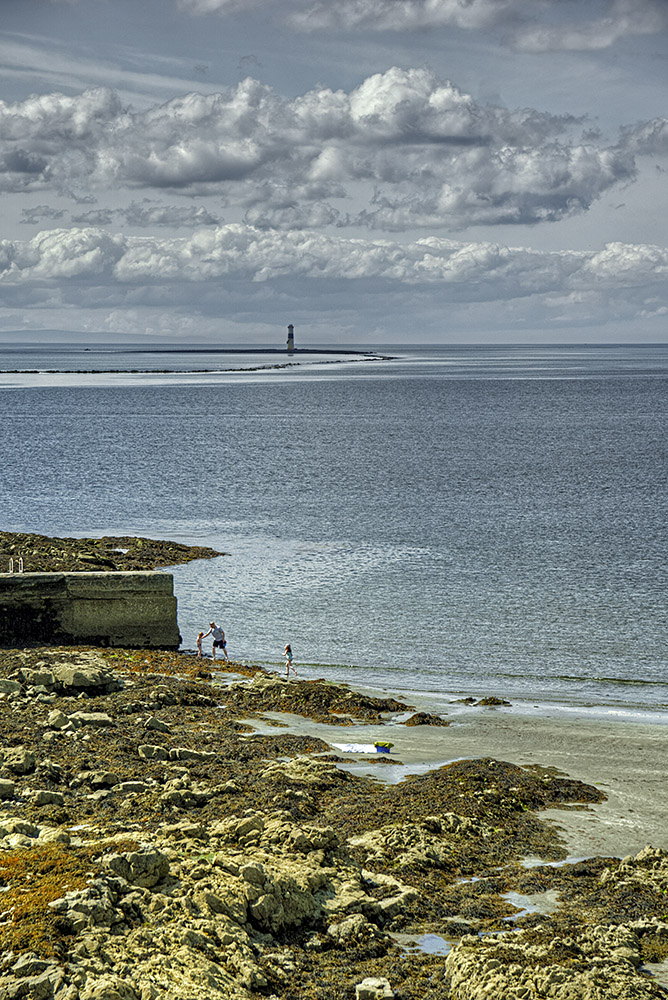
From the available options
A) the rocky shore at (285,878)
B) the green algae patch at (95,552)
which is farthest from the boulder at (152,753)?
the green algae patch at (95,552)

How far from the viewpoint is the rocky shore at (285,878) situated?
1081cm

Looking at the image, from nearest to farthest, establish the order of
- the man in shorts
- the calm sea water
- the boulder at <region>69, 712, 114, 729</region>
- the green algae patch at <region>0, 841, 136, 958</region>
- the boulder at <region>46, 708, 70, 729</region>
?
the green algae patch at <region>0, 841, 136, 958</region>
the boulder at <region>46, 708, 70, 729</region>
the boulder at <region>69, 712, 114, 729</region>
the man in shorts
the calm sea water

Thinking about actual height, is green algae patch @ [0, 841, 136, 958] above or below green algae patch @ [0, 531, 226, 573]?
below

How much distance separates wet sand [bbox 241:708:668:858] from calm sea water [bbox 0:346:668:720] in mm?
2377

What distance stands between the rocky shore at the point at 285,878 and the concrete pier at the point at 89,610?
7468mm

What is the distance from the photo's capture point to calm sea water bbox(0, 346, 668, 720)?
28609 millimetres

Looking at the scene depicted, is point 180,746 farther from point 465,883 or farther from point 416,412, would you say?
Result: point 416,412

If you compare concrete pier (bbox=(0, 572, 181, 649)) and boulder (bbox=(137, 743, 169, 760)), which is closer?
boulder (bbox=(137, 743, 169, 760))

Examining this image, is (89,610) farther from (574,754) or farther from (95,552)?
(574,754)

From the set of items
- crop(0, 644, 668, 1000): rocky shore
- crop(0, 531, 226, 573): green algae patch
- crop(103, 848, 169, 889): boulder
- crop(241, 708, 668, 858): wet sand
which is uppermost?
crop(0, 531, 226, 573): green algae patch

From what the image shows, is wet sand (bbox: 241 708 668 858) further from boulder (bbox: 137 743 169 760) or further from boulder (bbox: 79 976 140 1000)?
boulder (bbox: 79 976 140 1000)

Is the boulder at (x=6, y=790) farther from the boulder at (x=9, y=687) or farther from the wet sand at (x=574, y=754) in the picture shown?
the wet sand at (x=574, y=754)

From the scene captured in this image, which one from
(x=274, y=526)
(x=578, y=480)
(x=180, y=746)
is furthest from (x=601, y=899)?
(x=578, y=480)

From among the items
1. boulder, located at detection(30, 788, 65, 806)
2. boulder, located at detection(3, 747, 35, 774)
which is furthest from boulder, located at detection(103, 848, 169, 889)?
boulder, located at detection(3, 747, 35, 774)
